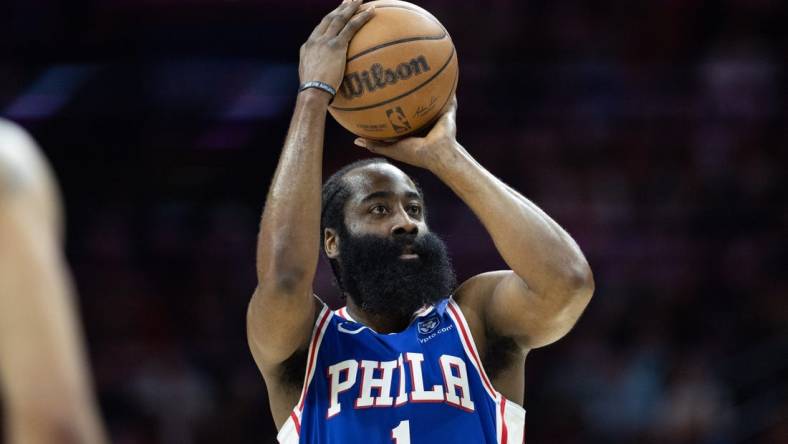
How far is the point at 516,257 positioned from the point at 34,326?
8.54 ft

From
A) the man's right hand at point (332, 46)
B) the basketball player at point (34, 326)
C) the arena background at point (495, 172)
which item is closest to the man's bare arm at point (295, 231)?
the man's right hand at point (332, 46)

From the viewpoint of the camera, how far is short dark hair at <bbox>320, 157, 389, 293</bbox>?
405 centimetres

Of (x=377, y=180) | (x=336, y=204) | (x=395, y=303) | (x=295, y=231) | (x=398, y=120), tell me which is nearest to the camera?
(x=295, y=231)

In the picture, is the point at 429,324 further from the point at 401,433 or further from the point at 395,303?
the point at 401,433

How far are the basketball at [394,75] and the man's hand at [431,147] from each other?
0.05 meters

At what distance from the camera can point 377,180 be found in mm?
3982

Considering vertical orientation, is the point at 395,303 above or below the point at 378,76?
below

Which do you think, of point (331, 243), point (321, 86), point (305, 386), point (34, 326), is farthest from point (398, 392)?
point (34, 326)


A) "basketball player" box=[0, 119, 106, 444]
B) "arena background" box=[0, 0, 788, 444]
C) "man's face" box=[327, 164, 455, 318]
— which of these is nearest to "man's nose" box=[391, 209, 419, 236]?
"man's face" box=[327, 164, 455, 318]

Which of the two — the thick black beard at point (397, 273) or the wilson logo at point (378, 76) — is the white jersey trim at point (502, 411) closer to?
the thick black beard at point (397, 273)

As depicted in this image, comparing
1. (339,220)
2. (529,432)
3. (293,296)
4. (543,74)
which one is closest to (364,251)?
(339,220)

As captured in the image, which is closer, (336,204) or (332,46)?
(332,46)

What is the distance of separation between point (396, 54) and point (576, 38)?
725 centimetres

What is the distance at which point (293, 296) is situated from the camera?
11.3 ft
